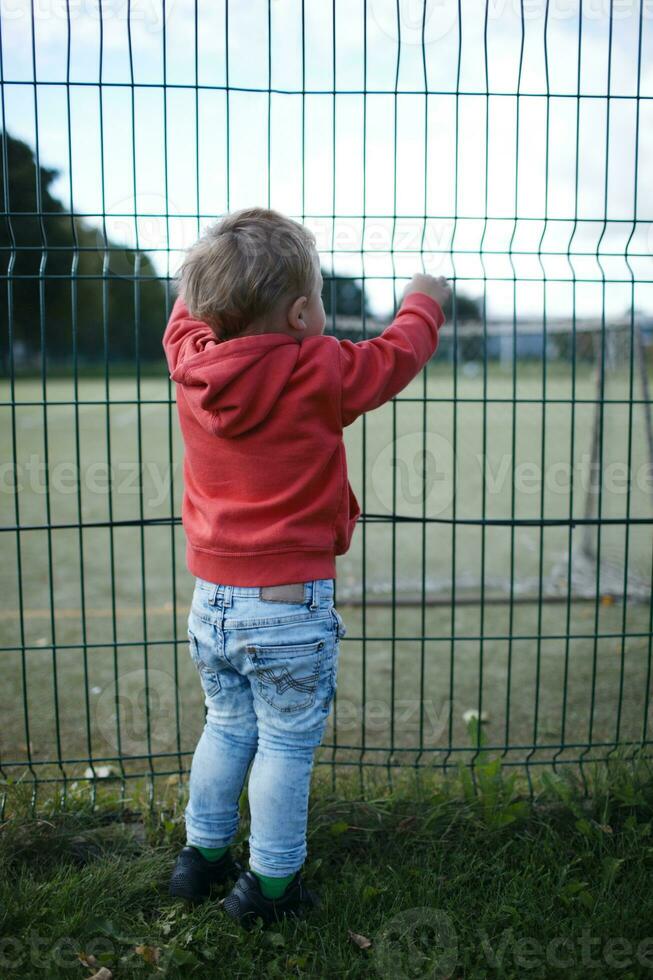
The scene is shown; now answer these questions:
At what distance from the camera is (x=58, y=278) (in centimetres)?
243

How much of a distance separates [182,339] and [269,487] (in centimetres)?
47

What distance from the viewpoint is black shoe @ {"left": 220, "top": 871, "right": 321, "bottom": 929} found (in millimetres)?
1999

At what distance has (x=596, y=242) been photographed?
2.56 meters

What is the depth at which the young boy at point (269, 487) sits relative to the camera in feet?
5.91

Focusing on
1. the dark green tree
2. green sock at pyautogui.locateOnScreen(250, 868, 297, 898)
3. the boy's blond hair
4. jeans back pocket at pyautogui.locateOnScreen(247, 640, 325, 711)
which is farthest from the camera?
the dark green tree

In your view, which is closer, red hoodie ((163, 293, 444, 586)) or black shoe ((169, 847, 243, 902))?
red hoodie ((163, 293, 444, 586))

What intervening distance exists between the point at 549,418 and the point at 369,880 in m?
12.8

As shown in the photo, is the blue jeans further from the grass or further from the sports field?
the sports field

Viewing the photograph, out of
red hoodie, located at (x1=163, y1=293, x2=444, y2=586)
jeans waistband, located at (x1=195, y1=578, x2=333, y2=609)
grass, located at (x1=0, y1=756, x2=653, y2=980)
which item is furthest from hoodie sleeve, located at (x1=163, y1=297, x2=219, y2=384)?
grass, located at (x1=0, y1=756, x2=653, y2=980)

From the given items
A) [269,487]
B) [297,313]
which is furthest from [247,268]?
[269,487]

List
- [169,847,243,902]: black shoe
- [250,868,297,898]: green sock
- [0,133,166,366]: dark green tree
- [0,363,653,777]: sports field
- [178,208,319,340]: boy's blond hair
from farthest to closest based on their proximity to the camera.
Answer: [0,363,653,777]: sports field, [0,133,166,366]: dark green tree, [169,847,243,902]: black shoe, [250,868,297,898]: green sock, [178,208,319,340]: boy's blond hair

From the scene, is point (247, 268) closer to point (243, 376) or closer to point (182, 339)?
point (243, 376)

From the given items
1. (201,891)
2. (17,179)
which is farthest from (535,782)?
(17,179)

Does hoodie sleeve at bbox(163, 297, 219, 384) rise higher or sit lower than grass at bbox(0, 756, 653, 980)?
higher
